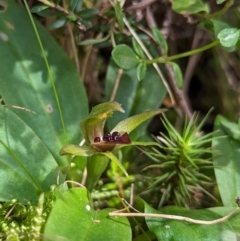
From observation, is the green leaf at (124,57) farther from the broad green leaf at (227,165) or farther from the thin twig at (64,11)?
the broad green leaf at (227,165)

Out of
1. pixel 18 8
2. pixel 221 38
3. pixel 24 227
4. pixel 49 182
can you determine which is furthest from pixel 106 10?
pixel 24 227

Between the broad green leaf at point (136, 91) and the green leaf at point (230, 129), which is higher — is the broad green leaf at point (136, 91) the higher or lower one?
the higher one

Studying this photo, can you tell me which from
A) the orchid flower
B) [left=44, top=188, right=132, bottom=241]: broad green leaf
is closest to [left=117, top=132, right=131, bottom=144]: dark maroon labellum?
the orchid flower

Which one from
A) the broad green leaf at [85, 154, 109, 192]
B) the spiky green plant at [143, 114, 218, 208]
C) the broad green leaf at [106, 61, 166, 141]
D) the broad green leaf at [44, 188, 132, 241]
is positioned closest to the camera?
the broad green leaf at [44, 188, 132, 241]

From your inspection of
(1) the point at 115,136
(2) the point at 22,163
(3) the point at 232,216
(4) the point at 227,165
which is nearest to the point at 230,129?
(4) the point at 227,165

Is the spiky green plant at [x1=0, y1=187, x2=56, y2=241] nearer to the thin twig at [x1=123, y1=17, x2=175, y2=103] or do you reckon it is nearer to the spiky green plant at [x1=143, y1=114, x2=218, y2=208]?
the spiky green plant at [x1=143, y1=114, x2=218, y2=208]

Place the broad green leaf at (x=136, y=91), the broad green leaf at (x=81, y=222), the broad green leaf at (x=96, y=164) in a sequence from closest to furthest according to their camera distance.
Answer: the broad green leaf at (x=81, y=222) → the broad green leaf at (x=96, y=164) → the broad green leaf at (x=136, y=91)

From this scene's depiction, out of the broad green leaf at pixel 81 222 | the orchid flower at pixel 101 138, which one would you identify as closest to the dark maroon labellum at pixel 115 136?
the orchid flower at pixel 101 138

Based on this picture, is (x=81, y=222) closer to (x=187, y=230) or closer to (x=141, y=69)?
(x=187, y=230)
